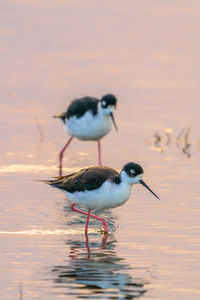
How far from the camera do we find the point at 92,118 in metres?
17.4

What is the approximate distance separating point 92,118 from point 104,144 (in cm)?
152

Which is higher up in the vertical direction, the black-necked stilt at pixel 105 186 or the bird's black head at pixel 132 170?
the bird's black head at pixel 132 170

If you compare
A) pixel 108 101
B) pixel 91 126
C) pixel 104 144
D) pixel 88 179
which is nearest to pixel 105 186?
pixel 88 179

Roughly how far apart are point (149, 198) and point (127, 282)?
4.38 meters

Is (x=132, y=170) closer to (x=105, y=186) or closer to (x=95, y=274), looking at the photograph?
(x=105, y=186)

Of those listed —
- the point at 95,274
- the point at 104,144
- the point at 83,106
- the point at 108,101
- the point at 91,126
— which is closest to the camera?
the point at 95,274

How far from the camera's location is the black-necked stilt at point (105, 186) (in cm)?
1247

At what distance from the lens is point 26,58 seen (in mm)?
25203

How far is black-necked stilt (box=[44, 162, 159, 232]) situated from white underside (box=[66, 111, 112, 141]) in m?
4.43

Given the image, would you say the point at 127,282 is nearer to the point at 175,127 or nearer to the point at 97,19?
the point at 175,127

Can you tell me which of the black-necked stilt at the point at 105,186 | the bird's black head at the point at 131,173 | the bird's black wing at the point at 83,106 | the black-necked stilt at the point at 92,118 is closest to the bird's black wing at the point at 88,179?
the black-necked stilt at the point at 105,186

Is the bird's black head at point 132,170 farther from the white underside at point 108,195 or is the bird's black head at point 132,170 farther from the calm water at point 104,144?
the calm water at point 104,144

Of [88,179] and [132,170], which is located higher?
[132,170]

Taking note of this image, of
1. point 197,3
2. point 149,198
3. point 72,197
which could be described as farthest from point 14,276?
point 197,3
